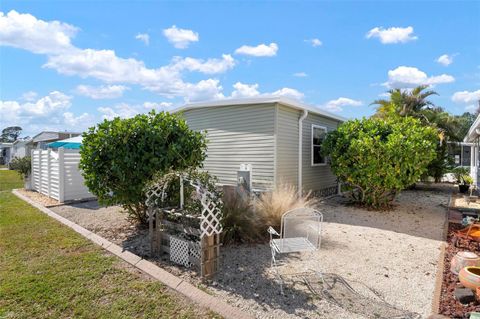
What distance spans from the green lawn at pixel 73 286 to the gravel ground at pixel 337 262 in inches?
19.8

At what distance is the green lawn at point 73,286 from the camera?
9.48 ft

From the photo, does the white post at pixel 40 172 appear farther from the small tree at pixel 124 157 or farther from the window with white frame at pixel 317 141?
the window with white frame at pixel 317 141

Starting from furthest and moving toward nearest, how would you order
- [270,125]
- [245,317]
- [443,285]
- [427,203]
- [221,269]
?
1. [427,203]
2. [270,125]
3. [221,269]
4. [443,285]
5. [245,317]

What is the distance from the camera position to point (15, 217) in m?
6.81

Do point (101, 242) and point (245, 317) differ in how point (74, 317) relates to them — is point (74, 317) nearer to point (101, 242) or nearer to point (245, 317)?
point (245, 317)

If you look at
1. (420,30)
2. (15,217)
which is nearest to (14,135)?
(15,217)

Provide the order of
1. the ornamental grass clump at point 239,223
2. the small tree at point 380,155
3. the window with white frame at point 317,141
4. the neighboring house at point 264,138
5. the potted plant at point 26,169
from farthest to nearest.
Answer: the potted plant at point 26,169
the window with white frame at point 317,141
the neighboring house at point 264,138
the small tree at point 380,155
the ornamental grass clump at point 239,223

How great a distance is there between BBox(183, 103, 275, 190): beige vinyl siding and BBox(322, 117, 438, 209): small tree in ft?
6.98

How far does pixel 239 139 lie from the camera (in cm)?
905

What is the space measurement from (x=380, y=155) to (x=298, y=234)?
451 cm

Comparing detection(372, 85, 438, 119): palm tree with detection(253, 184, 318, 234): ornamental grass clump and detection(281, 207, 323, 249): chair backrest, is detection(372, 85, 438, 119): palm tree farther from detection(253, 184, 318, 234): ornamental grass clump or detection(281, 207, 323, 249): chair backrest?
detection(281, 207, 323, 249): chair backrest

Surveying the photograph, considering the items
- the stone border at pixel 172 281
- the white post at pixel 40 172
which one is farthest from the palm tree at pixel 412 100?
the white post at pixel 40 172

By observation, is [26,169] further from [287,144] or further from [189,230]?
[189,230]

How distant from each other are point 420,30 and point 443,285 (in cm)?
803
